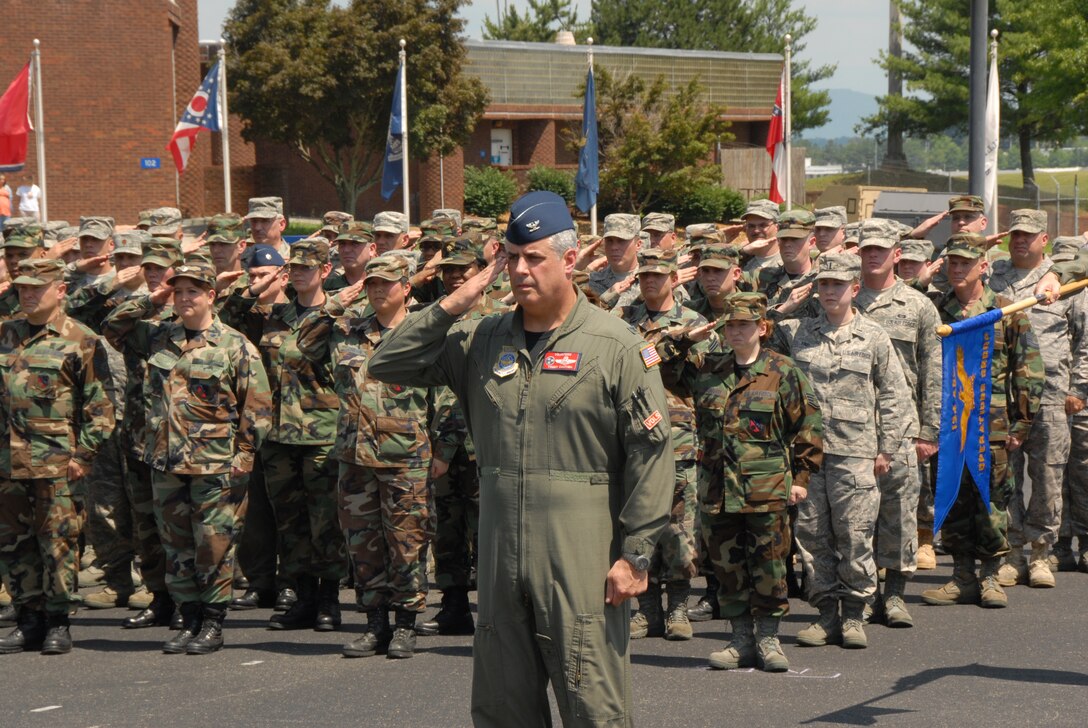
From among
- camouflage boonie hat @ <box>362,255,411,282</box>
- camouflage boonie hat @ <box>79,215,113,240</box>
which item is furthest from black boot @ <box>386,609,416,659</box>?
camouflage boonie hat @ <box>79,215,113,240</box>

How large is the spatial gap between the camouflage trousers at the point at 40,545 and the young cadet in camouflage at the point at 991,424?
5277mm

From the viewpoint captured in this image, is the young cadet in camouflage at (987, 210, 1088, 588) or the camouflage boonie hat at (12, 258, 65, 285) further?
the young cadet in camouflage at (987, 210, 1088, 588)

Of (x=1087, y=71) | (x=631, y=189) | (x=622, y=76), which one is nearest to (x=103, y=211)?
(x=631, y=189)

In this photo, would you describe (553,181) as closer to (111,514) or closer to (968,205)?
(968,205)

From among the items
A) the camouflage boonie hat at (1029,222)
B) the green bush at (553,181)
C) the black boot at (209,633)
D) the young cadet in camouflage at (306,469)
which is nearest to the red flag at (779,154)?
the camouflage boonie hat at (1029,222)

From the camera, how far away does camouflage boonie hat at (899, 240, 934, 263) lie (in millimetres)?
10594

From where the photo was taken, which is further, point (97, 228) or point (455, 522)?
point (97, 228)

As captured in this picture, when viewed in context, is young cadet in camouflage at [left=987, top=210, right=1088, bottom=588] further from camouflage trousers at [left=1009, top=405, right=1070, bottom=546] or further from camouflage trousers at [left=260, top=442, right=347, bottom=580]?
camouflage trousers at [left=260, top=442, right=347, bottom=580]

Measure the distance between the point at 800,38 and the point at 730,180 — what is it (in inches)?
1580

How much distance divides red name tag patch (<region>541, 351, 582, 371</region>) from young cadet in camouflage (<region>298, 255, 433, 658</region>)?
344 centimetres

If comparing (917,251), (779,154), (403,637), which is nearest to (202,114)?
(779,154)

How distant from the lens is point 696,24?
84562mm

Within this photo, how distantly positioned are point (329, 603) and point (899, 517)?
3.44 metres

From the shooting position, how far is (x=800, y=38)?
290 feet
